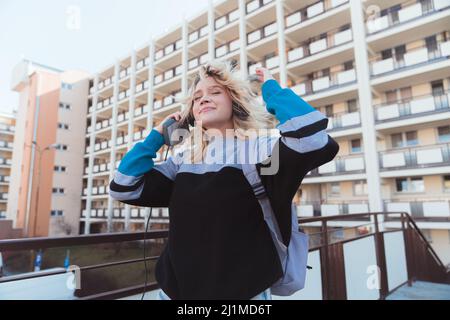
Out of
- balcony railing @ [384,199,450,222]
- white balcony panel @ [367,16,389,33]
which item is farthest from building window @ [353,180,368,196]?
white balcony panel @ [367,16,389,33]

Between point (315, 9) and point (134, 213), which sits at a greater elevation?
point (315, 9)

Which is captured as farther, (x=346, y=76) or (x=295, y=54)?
(x=295, y=54)

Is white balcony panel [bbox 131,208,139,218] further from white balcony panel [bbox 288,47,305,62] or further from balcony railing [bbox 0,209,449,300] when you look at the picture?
balcony railing [bbox 0,209,449,300]

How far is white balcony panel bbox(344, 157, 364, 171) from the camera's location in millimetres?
10828

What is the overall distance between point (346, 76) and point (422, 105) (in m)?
2.95

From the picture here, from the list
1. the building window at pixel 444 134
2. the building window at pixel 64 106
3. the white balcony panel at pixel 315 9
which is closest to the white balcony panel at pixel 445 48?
the building window at pixel 444 134

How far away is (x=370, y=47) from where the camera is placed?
445 inches

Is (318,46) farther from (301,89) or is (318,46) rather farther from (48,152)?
(48,152)

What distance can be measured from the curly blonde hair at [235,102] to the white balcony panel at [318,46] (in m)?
12.6

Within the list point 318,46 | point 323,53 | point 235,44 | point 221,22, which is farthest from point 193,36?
point 323,53

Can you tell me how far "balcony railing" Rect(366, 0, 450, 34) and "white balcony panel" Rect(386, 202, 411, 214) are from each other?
6604 mm

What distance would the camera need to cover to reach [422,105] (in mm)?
9867
